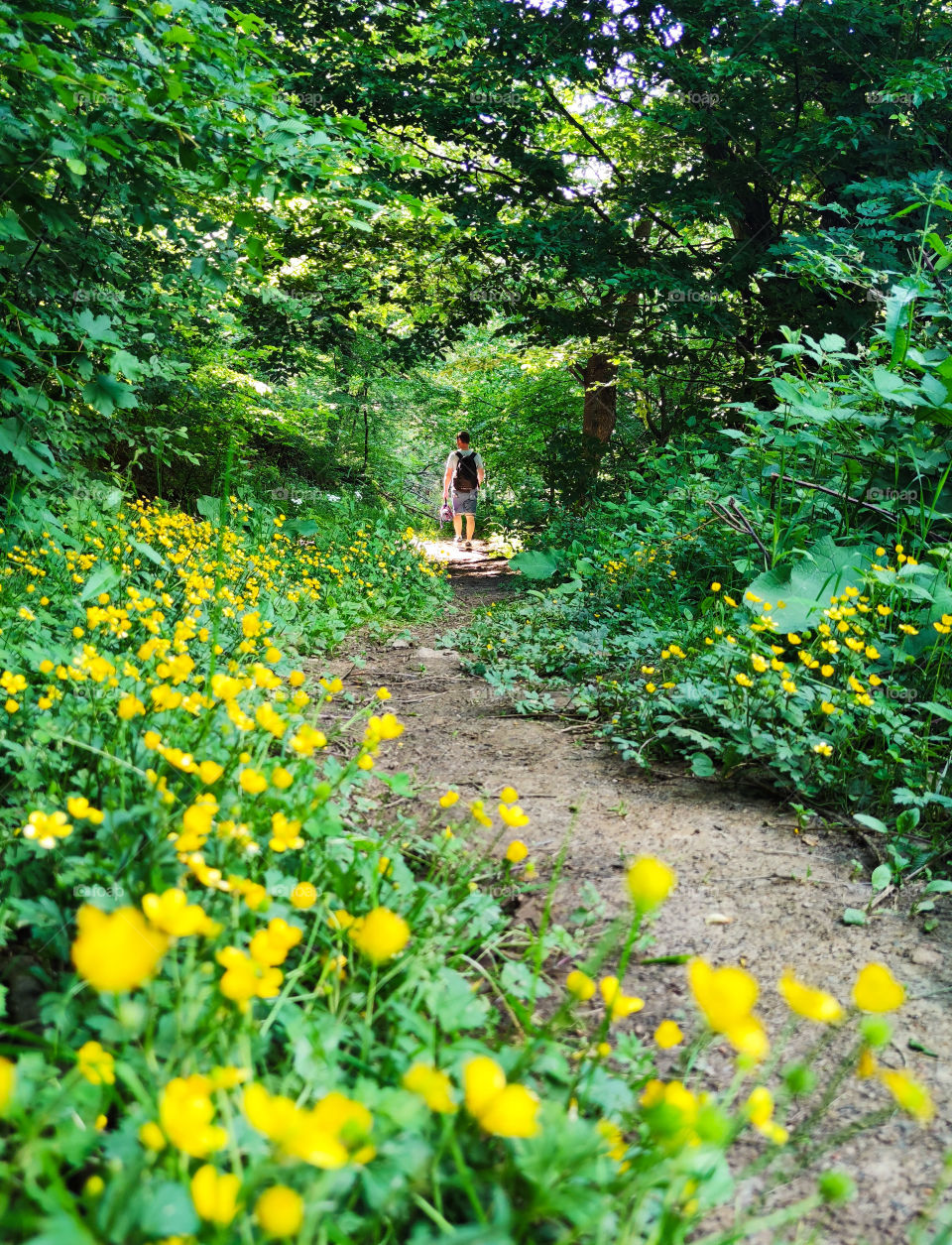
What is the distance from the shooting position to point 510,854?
126cm

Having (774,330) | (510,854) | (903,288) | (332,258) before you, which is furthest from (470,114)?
(510,854)

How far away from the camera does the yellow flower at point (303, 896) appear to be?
4.23 ft

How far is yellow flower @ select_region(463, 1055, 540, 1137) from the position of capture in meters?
0.66

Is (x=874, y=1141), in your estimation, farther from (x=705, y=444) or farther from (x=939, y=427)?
(x=705, y=444)

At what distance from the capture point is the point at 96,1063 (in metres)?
0.92

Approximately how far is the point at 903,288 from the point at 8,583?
476 cm

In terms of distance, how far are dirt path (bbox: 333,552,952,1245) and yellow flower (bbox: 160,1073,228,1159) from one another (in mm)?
862

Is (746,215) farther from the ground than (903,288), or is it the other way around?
(746,215)

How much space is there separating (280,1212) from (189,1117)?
16cm

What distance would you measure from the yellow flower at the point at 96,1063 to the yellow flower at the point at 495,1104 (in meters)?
0.48

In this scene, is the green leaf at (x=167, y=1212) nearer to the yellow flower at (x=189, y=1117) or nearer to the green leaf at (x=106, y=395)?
the yellow flower at (x=189, y=1117)

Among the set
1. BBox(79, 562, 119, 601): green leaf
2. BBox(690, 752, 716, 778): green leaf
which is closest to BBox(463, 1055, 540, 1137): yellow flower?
BBox(690, 752, 716, 778): green leaf

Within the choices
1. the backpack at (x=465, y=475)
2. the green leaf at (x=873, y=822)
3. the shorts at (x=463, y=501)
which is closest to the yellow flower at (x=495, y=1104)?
the green leaf at (x=873, y=822)

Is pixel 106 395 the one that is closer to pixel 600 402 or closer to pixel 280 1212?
pixel 280 1212
